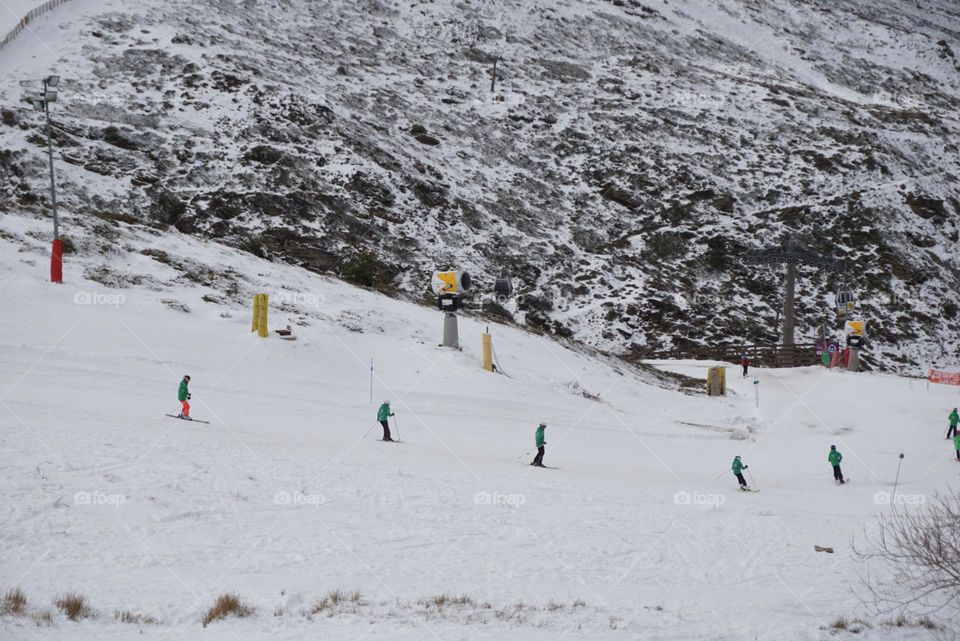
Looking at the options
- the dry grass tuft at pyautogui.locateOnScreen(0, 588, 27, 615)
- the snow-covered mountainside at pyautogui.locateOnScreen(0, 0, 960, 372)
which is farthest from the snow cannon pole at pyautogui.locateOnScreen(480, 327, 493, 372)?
the dry grass tuft at pyautogui.locateOnScreen(0, 588, 27, 615)

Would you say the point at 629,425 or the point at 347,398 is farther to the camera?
the point at 629,425

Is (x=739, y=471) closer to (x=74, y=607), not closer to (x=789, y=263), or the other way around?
(x=74, y=607)

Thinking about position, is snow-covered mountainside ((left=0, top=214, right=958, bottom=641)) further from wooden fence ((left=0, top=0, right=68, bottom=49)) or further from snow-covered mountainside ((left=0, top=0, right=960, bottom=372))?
wooden fence ((left=0, top=0, right=68, bottom=49))

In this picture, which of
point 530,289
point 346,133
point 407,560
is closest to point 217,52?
point 346,133

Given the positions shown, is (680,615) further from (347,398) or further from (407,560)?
(347,398)

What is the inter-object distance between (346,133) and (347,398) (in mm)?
35402

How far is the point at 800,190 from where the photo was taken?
198 ft

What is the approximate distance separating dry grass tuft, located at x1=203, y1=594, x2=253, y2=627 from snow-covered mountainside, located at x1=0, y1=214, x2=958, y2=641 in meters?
0.12

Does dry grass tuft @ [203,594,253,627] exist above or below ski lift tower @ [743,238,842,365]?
below

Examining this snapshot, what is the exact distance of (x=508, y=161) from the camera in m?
60.2

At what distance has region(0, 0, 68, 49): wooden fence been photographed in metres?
54.6

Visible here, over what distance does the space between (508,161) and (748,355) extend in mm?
26500

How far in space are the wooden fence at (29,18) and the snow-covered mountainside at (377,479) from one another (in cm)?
3405

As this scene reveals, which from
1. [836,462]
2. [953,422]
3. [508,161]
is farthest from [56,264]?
[508,161]
